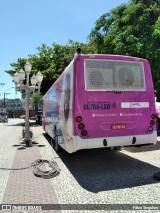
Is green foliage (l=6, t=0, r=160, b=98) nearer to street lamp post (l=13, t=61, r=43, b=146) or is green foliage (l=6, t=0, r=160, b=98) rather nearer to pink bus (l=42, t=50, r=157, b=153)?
street lamp post (l=13, t=61, r=43, b=146)

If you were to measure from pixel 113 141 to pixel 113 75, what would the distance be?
183 centimetres

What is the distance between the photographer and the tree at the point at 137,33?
14.3 m

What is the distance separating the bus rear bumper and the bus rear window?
135cm

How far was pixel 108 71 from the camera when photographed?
7.50 metres

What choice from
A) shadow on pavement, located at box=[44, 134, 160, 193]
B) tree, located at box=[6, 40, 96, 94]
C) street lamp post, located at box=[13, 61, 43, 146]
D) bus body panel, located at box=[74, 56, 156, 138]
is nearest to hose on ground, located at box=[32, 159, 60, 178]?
shadow on pavement, located at box=[44, 134, 160, 193]

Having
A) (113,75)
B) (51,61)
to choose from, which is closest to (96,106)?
(113,75)

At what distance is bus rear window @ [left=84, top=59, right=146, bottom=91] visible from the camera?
7336 millimetres

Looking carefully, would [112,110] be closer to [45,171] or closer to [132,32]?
[45,171]

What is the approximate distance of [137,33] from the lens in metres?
15.0

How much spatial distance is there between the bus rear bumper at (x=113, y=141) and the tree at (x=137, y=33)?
7774mm

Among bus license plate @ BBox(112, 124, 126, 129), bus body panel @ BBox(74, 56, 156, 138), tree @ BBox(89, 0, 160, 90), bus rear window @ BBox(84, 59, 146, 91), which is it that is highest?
tree @ BBox(89, 0, 160, 90)

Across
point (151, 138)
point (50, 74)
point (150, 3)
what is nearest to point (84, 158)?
point (151, 138)

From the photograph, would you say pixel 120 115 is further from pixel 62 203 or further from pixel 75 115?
pixel 62 203

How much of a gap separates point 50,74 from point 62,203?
28.3 meters
